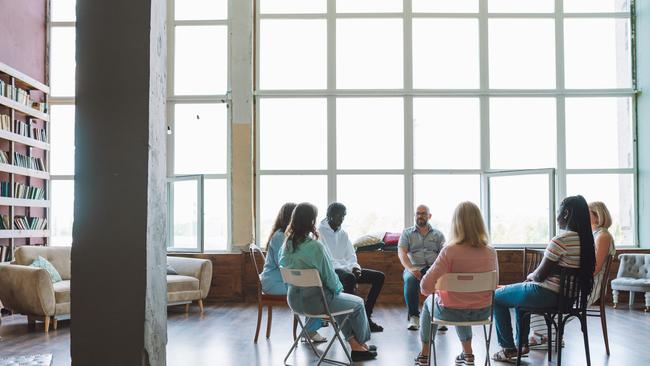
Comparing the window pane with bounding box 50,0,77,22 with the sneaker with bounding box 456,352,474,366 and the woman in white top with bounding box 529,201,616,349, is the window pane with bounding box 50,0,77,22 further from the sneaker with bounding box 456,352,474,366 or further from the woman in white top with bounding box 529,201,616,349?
the woman in white top with bounding box 529,201,616,349

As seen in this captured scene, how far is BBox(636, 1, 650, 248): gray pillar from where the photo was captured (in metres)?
9.44

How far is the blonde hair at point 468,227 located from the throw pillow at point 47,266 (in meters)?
4.82

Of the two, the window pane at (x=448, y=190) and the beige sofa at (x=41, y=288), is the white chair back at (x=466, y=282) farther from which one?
the window pane at (x=448, y=190)

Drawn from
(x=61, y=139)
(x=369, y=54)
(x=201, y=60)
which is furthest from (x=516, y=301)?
(x=61, y=139)

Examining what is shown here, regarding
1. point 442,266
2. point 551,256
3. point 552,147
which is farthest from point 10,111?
point 552,147

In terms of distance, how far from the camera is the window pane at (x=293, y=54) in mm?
9906

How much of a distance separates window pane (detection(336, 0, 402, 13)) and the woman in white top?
18.4 ft

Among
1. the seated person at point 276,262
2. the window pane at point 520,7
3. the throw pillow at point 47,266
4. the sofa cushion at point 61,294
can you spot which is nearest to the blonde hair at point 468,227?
the seated person at point 276,262

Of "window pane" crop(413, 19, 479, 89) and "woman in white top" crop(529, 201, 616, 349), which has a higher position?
"window pane" crop(413, 19, 479, 89)

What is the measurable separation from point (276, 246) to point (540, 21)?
651cm

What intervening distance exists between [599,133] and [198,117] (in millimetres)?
6343

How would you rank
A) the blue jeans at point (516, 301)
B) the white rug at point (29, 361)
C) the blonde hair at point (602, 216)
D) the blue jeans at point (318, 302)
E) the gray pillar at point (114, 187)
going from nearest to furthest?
the gray pillar at point (114, 187), the white rug at point (29, 361), the blue jeans at point (516, 301), the blue jeans at point (318, 302), the blonde hair at point (602, 216)

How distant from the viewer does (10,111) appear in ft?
26.6

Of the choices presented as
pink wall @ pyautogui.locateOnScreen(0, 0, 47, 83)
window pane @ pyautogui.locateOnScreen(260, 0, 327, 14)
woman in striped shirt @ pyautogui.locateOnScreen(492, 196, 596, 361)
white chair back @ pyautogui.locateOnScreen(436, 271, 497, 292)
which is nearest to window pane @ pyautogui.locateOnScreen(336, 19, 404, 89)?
window pane @ pyautogui.locateOnScreen(260, 0, 327, 14)
